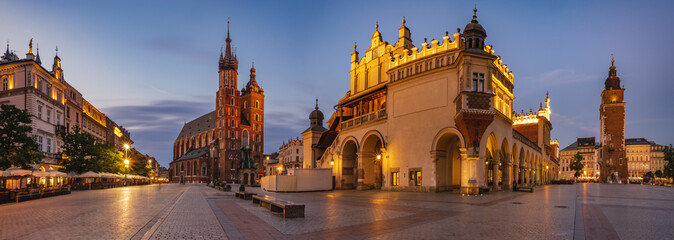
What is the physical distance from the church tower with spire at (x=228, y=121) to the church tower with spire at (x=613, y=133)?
100 meters

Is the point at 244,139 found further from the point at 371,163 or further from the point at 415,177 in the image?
the point at 415,177

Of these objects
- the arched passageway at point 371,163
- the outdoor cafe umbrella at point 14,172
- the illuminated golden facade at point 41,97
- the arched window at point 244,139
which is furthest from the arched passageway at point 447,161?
the arched window at point 244,139

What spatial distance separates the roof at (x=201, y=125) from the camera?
148825 mm

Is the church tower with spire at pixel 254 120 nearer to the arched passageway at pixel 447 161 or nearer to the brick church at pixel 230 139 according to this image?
the brick church at pixel 230 139

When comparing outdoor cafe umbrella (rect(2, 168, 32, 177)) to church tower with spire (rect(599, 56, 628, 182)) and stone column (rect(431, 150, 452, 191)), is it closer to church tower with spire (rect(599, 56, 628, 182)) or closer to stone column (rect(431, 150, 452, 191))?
stone column (rect(431, 150, 452, 191))

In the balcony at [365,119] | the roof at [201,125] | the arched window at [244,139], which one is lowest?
the arched window at [244,139]

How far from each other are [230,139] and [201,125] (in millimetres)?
29922

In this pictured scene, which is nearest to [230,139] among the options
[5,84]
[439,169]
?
[5,84]

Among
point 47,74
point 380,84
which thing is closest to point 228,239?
point 380,84

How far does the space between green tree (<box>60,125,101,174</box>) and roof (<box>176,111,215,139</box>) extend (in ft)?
319

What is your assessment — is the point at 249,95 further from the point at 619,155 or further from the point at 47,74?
the point at 619,155

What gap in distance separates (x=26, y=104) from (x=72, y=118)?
52.1ft

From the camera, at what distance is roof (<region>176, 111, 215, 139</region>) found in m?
149

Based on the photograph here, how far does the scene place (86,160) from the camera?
47219 millimetres
